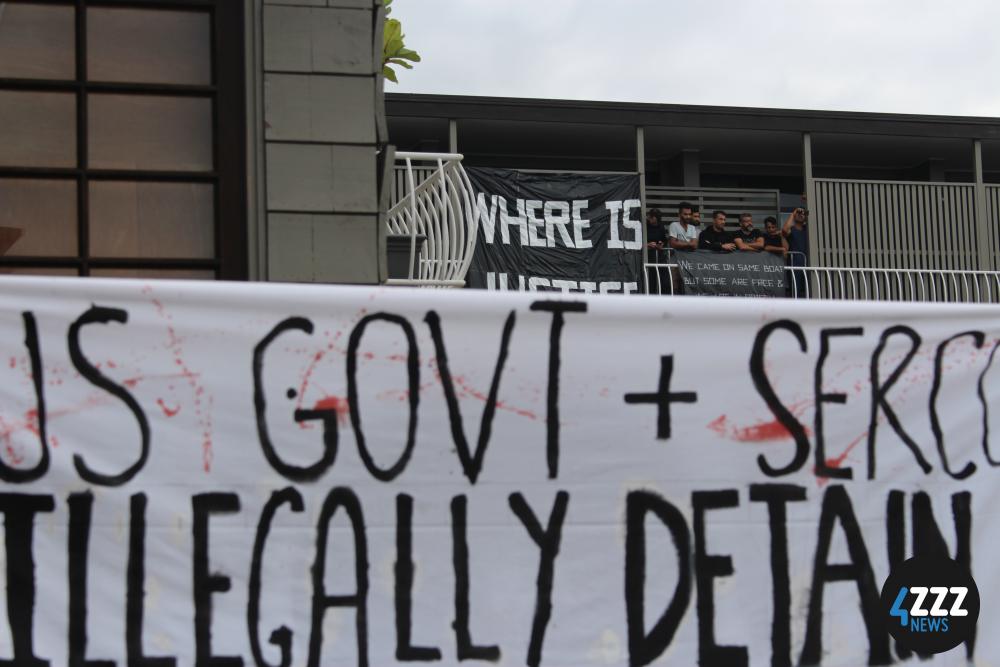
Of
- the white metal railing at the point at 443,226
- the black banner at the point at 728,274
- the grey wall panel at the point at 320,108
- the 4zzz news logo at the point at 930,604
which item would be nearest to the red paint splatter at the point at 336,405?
the 4zzz news logo at the point at 930,604

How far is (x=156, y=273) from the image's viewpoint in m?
5.45

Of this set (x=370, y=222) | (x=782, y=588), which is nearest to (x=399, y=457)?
(x=782, y=588)

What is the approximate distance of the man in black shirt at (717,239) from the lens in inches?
634

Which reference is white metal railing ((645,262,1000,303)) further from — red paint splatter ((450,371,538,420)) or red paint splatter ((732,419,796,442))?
red paint splatter ((450,371,538,420))

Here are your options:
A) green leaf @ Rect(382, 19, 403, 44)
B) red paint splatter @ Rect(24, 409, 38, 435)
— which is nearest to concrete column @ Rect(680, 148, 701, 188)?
green leaf @ Rect(382, 19, 403, 44)

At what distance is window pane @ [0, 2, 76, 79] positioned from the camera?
5434 millimetres

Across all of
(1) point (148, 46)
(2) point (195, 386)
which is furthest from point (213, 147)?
(2) point (195, 386)

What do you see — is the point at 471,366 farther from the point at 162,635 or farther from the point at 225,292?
the point at 162,635

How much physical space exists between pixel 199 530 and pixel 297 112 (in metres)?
2.33

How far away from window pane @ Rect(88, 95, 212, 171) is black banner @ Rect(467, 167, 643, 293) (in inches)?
371

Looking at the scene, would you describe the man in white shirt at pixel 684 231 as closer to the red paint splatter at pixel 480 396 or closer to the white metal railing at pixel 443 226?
the white metal railing at pixel 443 226

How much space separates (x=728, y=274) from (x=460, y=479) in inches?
495

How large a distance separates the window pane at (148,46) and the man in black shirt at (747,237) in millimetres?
11375

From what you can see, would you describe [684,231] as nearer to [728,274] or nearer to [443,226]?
[728,274]
